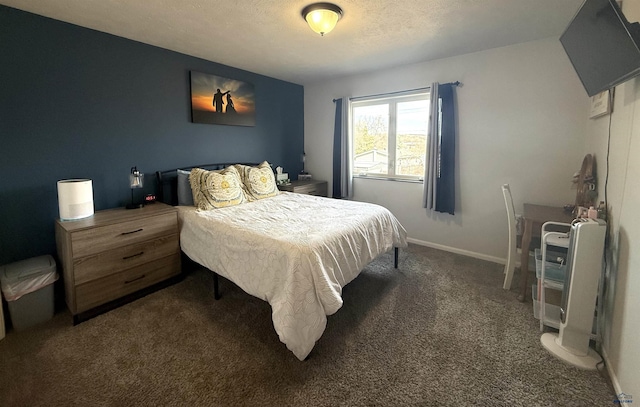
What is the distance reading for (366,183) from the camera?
169 inches

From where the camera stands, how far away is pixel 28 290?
6.72 feet

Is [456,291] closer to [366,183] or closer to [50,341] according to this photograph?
[366,183]

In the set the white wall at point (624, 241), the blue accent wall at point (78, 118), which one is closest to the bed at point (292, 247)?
the blue accent wall at point (78, 118)

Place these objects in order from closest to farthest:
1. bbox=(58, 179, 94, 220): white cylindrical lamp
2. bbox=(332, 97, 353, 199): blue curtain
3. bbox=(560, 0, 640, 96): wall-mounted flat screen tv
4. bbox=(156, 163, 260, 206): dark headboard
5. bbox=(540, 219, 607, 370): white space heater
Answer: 1. bbox=(560, 0, 640, 96): wall-mounted flat screen tv
2. bbox=(540, 219, 607, 370): white space heater
3. bbox=(58, 179, 94, 220): white cylindrical lamp
4. bbox=(156, 163, 260, 206): dark headboard
5. bbox=(332, 97, 353, 199): blue curtain

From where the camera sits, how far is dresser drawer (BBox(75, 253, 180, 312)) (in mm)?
2160

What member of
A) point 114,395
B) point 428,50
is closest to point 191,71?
point 428,50

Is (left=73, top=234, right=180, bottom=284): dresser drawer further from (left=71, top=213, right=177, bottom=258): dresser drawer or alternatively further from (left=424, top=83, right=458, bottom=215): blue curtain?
(left=424, top=83, right=458, bottom=215): blue curtain

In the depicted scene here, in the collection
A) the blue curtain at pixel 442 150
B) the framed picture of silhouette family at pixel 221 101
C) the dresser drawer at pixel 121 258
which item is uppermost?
the framed picture of silhouette family at pixel 221 101

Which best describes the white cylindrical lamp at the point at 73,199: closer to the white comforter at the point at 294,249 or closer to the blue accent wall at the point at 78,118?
the blue accent wall at the point at 78,118

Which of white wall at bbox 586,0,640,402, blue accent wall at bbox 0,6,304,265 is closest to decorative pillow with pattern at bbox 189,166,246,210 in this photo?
blue accent wall at bbox 0,6,304,265

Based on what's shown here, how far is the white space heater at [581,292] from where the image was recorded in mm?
1700

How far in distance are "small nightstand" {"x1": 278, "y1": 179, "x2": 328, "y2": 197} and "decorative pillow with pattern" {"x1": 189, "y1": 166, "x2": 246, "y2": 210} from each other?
1.08 metres

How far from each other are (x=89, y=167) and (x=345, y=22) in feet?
8.96

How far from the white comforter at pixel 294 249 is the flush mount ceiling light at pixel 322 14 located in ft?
5.19
